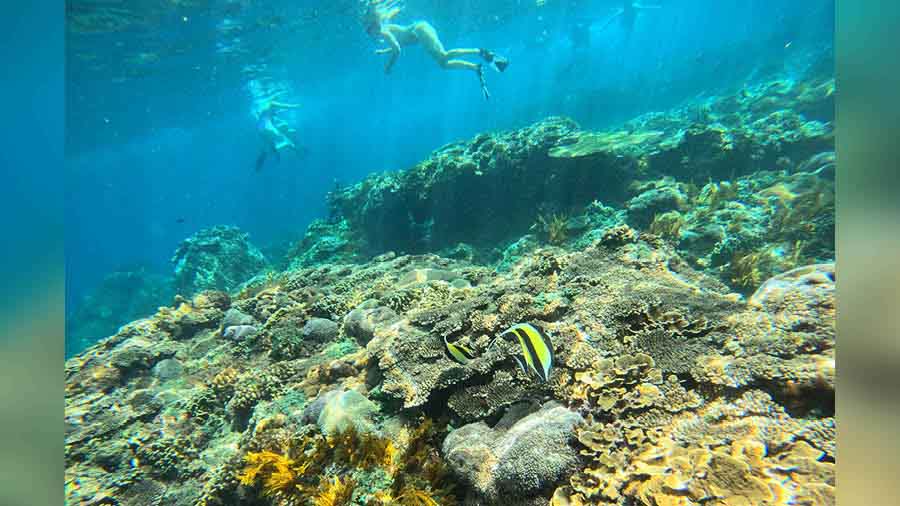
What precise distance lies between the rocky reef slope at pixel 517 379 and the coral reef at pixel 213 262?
771 centimetres

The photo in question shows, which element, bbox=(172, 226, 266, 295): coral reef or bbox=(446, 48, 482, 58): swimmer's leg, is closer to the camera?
bbox=(446, 48, 482, 58): swimmer's leg

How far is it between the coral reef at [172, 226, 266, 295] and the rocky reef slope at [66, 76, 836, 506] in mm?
7715

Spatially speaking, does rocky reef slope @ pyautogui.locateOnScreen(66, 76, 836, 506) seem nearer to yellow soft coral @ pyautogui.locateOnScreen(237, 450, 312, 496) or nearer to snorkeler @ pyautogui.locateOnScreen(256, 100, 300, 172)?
yellow soft coral @ pyautogui.locateOnScreen(237, 450, 312, 496)

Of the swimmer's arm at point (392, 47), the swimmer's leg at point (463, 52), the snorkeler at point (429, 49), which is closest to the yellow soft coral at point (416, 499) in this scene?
the snorkeler at point (429, 49)

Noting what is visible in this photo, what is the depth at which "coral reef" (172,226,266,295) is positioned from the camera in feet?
53.3

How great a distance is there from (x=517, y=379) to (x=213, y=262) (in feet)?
54.3

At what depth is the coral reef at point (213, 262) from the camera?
16.2 meters

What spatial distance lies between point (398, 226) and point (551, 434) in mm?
10378

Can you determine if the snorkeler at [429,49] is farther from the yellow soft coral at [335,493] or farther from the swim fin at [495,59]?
the yellow soft coral at [335,493]

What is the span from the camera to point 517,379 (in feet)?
12.0

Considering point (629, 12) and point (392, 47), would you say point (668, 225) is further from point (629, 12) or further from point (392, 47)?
point (629, 12)

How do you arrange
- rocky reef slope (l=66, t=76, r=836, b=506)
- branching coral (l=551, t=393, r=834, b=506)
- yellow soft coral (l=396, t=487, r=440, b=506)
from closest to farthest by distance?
branching coral (l=551, t=393, r=834, b=506), rocky reef slope (l=66, t=76, r=836, b=506), yellow soft coral (l=396, t=487, r=440, b=506)
